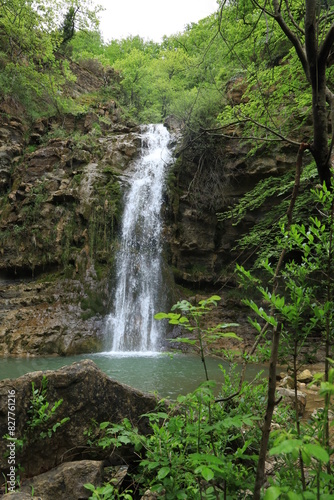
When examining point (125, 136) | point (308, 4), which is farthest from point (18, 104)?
point (308, 4)

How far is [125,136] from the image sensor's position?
1548cm

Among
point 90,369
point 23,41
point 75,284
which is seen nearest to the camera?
point 90,369

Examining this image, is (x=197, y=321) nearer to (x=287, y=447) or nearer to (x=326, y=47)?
(x=287, y=447)

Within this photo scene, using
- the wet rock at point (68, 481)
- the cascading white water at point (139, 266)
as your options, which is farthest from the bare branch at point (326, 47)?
the cascading white water at point (139, 266)

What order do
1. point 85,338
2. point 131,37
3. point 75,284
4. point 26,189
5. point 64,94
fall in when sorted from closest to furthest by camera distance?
point 85,338 < point 75,284 < point 26,189 < point 64,94 < point 131,37

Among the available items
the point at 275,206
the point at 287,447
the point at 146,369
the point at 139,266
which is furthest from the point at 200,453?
the point at 139,266

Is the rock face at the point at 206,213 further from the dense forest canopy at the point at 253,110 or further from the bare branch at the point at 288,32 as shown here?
the bare branch at the point at 288,32

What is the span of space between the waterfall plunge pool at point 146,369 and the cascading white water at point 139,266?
35.8 inches

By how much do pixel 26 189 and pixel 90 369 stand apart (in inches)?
483

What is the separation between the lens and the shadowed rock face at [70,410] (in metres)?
2.11

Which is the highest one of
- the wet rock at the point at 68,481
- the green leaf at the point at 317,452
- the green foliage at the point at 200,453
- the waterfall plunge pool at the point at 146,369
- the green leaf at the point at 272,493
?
the green leaf at the point at 317,452

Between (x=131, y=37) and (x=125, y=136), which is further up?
(x=131, y=37)

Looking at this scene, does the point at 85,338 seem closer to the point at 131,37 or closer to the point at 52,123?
the point at 52,123

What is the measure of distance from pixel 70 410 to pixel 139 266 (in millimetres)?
9506
